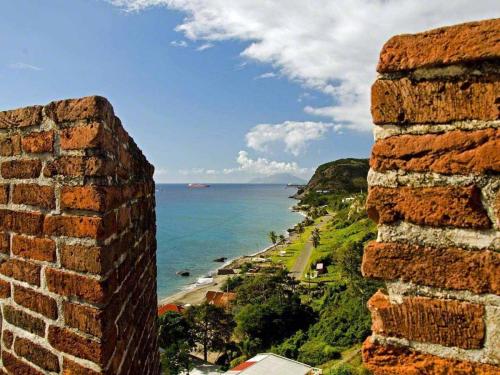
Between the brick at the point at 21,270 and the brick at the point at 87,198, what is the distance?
407mm

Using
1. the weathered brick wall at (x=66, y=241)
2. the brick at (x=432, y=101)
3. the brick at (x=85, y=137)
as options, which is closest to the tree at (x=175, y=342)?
the weathered brick wall at (x=66, y=241)

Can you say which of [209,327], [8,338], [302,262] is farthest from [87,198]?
[302,262]

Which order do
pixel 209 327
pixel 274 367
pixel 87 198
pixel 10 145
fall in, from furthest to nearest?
pixel 209 327, pixel 274 367, pixel 10 145, pixel 87 198

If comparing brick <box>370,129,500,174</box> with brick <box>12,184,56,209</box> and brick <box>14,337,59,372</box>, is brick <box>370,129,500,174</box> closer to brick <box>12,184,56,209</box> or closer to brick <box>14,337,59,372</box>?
brick <box>12,184,56,209</box>

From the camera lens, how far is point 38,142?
6.33ft

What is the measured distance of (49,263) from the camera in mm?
1889

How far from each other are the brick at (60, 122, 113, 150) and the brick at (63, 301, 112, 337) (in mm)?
712

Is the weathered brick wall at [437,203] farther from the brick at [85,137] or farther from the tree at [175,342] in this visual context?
the tree at [175,342]

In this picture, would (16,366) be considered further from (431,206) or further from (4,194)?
(431,206)

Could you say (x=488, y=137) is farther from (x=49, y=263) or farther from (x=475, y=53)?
(x=49, y=263)

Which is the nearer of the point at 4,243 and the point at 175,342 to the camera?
the point at 4,243

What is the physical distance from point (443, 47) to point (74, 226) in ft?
5.27

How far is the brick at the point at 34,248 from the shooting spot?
1.88 metres

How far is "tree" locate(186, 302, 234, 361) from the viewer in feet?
94.3
